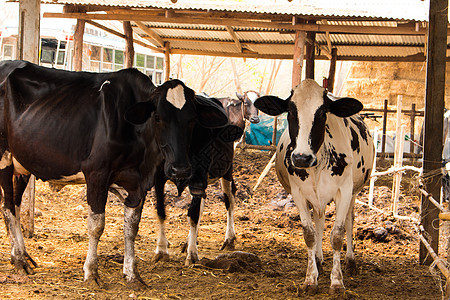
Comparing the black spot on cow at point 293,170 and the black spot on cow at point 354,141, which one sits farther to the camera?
the black spot on cow at point 354,141

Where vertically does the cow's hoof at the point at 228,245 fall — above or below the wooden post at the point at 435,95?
below

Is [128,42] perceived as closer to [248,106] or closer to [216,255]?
[248,106]

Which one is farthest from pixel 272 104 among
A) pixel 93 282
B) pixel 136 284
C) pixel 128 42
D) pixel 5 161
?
pixel 128 42

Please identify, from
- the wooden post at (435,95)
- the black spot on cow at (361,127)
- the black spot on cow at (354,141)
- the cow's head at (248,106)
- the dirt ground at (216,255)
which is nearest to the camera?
the dirt ground at (216,255)

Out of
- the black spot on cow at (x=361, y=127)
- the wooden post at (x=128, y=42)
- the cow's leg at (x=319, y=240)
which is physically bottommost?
the cow's leg at (x=319, y=240)

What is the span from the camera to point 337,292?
5074 millimetres

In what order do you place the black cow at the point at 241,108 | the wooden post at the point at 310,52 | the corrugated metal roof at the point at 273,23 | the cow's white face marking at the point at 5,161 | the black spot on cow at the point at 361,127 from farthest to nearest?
the black cow at the point at 241,108
the wooden post at the point at 310,52
the corrugated metal roof at the point at 273,23
the black spot on cow at the point at 361,127
the cow's white face marking at the point at 5,161

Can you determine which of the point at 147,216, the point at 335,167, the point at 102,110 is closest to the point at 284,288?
the point at 335,167

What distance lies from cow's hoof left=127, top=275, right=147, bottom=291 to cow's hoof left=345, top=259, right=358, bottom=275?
2.41m

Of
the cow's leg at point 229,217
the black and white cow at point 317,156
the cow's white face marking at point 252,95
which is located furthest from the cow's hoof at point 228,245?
the cow's white face marking at point 252,95

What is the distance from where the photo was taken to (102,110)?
5211 millimetres

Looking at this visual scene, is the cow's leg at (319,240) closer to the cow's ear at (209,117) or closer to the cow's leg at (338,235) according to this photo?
the cow's leg at (338,235)

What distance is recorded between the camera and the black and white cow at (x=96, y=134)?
5000 millimetres

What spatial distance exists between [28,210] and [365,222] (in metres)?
5.27
